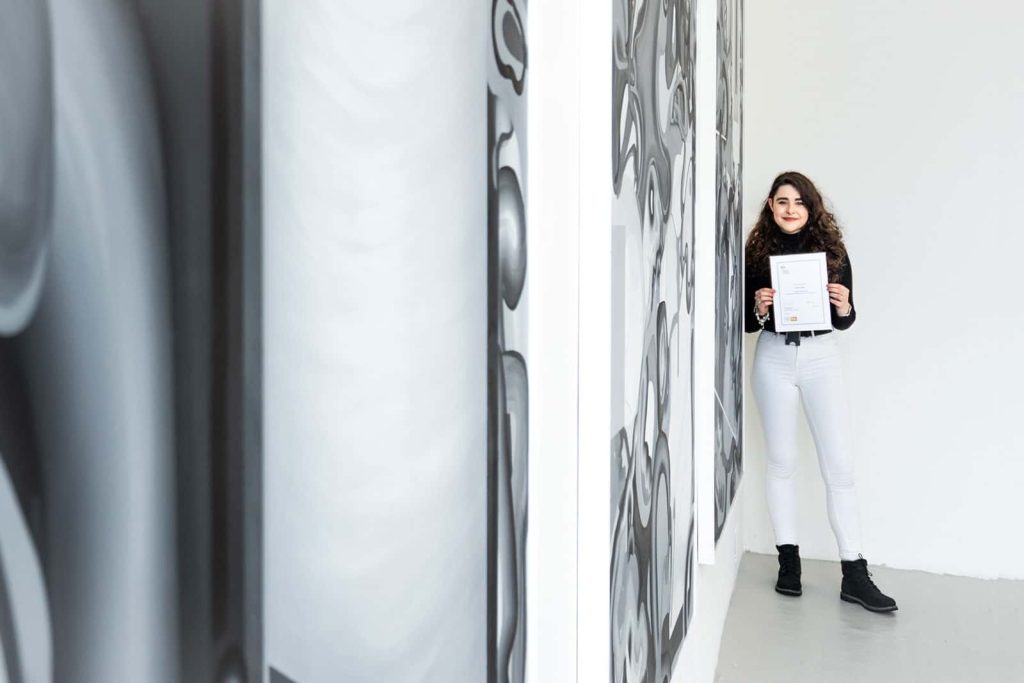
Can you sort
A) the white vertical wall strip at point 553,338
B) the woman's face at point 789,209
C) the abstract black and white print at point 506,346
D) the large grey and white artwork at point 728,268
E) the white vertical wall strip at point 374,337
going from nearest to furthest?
the white vertical wall strip at point 374,337 < the abstract black and white print at point 506,346 < the white vertical wall strip at point 553,338 < the large grey and white artwork at point 728,268 < the woman's face at point 789,209

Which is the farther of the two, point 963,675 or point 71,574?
point 963,675

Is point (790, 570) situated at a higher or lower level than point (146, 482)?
lower

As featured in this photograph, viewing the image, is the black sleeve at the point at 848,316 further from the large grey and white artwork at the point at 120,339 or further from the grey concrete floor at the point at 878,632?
the large grey and white artwork at the point at 120,339

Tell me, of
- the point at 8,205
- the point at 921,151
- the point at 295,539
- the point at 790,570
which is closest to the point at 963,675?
the point at 790,570

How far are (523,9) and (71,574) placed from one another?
70cm

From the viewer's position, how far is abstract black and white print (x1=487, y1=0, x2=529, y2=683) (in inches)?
29.7

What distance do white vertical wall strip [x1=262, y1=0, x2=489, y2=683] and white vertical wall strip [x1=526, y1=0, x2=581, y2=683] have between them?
0.68 ft

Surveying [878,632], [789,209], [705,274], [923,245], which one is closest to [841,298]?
[789,209]

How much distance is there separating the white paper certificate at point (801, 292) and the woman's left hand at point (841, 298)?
0.08 m

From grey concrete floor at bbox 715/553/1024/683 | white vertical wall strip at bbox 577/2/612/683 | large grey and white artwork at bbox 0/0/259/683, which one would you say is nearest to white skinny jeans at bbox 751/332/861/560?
grey concrete floor at bbox 715/553/1024/683

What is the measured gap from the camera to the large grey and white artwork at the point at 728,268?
2762 millimetres

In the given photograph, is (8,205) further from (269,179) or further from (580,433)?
(580,433)

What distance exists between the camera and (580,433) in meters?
0.98

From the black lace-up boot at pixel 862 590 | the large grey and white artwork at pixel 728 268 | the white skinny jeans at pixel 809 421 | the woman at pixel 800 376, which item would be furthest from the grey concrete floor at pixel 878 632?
the large grey and white artwork at pixel 728 268
